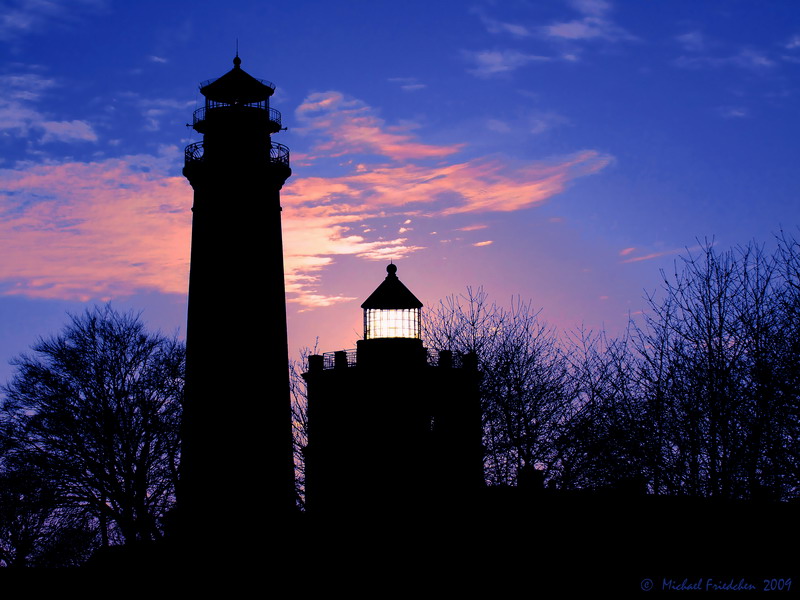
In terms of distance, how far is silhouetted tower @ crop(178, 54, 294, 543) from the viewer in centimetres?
2988

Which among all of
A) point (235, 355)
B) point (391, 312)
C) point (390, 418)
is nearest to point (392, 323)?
point (391, 312)

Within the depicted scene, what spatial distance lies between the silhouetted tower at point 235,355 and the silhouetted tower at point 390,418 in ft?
7.50

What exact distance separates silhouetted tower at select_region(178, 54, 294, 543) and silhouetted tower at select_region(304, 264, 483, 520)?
7.50 feet

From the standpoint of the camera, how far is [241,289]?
30.7 m

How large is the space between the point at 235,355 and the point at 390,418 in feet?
21.0

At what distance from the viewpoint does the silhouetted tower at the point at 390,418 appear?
1082 inches

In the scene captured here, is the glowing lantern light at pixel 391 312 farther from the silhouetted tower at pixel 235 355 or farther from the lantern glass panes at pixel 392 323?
the silhouetted tower at pixel 235 355

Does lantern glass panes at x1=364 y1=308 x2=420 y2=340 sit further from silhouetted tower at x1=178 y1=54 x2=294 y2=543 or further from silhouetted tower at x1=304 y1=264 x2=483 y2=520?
silhouetted tower at x1=178 y1=54 x2=294 y2=543

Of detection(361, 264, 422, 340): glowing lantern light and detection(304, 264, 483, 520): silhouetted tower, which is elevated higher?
detection(361, 264, 422, 340): glowing lantern light

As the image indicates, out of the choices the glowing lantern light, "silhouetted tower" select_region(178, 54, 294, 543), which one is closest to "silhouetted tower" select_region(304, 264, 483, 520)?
the glowing lantern light

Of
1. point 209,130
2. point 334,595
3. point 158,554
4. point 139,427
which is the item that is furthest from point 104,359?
point 334,595

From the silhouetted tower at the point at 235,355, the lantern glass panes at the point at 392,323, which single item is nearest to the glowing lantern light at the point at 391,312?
the lantern glass panes at the point at 392,323

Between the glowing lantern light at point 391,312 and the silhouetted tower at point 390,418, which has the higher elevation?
the glowing lantern light at point 391,312

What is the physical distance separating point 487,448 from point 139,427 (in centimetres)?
1333
